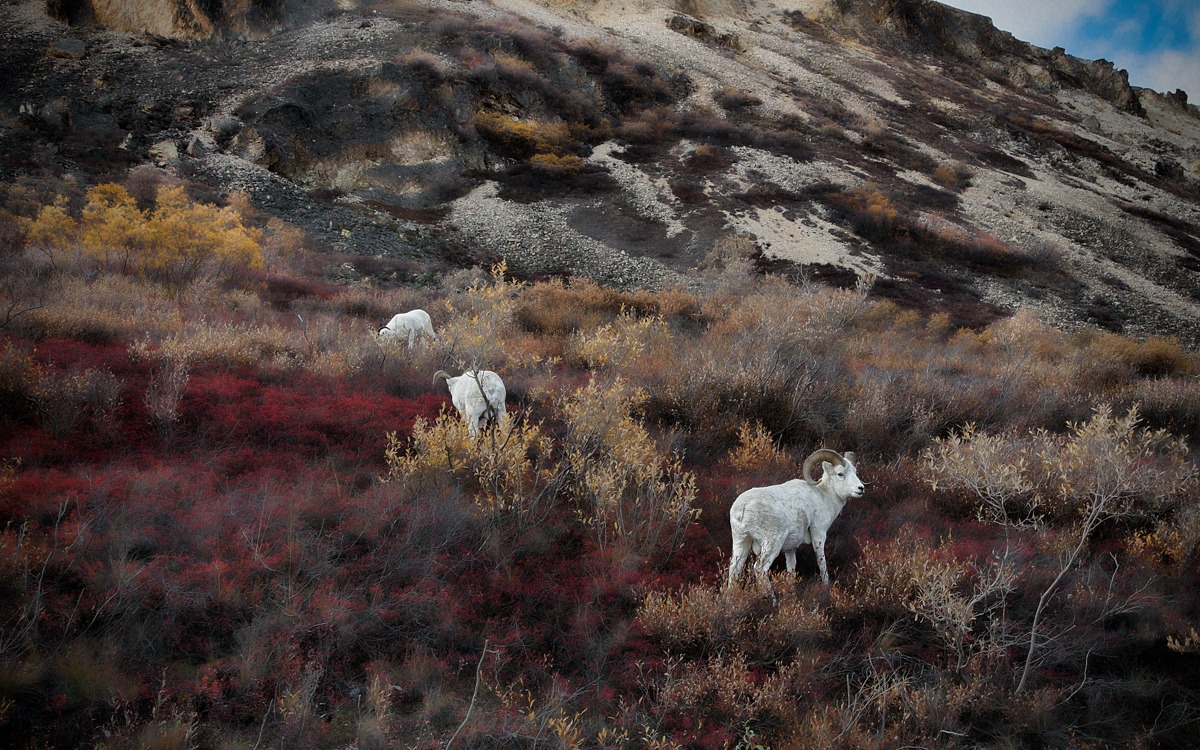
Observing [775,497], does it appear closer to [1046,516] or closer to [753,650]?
[753,650]

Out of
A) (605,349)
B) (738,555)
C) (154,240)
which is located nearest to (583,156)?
(154,240)

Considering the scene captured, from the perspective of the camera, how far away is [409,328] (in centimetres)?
975

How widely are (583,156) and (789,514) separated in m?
32.9

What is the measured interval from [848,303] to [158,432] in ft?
49.6

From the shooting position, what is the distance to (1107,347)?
53.0 ft

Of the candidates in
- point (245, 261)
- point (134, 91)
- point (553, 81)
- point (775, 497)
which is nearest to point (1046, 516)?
point (775, 497)

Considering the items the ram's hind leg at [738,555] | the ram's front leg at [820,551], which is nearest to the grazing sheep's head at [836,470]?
the ram's front leg at [820,551]

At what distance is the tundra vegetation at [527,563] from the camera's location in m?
3.49

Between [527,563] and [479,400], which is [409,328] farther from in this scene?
[527,563]

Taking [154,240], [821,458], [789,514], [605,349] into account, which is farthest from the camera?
[154,240]

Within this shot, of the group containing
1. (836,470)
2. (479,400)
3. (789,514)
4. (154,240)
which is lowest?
(154,240)

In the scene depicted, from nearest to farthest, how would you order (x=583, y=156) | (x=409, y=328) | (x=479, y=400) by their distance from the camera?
(x=479, y=400), (x=409, y=328), (x=583, y=156)

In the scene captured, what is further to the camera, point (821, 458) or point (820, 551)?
point (821, 458)

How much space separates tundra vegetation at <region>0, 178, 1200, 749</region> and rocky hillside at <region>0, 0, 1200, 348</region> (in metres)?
12.5
